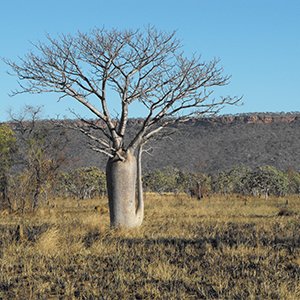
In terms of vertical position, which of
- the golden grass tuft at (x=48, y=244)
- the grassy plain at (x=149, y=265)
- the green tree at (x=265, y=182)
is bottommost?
the green tree at (x=265, y=182)

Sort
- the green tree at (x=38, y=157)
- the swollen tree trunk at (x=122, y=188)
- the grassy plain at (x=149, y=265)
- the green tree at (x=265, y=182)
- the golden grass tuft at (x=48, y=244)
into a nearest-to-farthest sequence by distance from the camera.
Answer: the grassy plain at (x=149, y=265), the golden grass tuft at (x=48, y=244), the swollen tree trunk at (x=122, y=188), the green tree at (x=38, y=157), the green tree at (x=265, y=182)

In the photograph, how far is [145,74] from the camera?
37.4ft

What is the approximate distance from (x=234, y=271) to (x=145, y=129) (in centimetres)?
572

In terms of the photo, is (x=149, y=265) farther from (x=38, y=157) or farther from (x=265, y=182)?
(x=265, y=182)

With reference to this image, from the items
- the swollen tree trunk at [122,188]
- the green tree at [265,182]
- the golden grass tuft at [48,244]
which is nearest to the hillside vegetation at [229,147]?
the green tree at [265,182]

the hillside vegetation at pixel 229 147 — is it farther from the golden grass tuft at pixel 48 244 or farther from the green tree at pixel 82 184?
the golden grass tuft at pixel 48 244

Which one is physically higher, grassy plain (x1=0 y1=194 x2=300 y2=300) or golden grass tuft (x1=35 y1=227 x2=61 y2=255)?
golden grass tuft (x1=35 y1=227 x2=61 y2=255)

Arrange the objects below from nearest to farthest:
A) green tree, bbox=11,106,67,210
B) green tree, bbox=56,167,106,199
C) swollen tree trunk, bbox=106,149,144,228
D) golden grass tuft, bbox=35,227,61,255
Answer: golden grass tuft, bbox=35,227,61,255 < swollen tree trunk, bbox=106,149,144,228 < green tree, bbox=11,106,67,210 < green tree, bbox=56,167,106,199

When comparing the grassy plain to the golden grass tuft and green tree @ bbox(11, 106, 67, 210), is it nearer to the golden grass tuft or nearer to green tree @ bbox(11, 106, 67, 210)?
the golden grass tuft

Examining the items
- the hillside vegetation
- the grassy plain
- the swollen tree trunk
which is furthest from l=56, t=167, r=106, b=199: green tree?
the grassy plain

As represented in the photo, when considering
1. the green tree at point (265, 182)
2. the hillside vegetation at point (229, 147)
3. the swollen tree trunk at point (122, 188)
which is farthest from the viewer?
the hillside vegetation at point (229, 147)

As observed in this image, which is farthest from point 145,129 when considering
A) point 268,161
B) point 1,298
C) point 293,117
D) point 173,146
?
point 293,117

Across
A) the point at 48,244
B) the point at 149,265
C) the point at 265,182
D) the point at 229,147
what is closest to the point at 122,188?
the point at 48,244

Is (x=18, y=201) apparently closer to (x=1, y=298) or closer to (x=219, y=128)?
(x=1, y=298)
